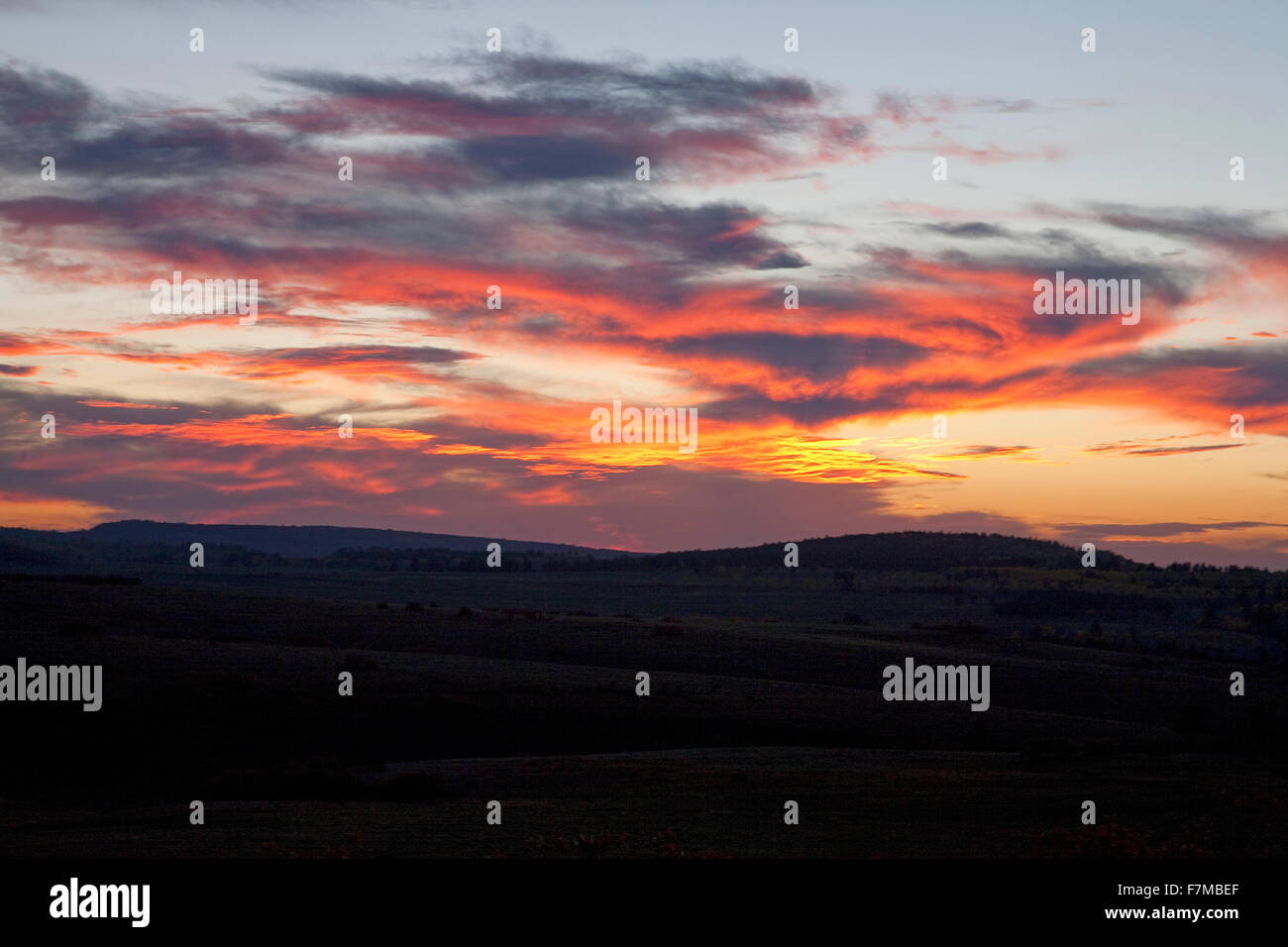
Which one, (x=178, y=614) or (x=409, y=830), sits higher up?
(x=178, y=614)

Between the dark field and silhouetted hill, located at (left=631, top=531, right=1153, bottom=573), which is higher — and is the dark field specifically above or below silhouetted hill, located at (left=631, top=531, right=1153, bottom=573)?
below

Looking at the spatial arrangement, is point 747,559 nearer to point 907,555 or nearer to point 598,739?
point 907,555

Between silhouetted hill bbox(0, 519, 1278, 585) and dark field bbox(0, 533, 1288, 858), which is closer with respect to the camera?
dark field bbox(0, 533, 1288, 858)

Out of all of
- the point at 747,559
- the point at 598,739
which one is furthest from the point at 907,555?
the point at 598,739

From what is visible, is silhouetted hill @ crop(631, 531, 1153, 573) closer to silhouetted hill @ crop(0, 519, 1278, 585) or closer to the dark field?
silhouetted hill @ crop(0, 519, 1278, 585)

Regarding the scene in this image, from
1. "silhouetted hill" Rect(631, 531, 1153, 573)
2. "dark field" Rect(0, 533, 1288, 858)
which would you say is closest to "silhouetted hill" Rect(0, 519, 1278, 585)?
"silhouetted hill" Rect(631, 531, 1153, 573)

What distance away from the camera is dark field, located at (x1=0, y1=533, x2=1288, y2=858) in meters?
17.7

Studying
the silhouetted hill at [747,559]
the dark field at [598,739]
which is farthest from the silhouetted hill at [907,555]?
the dark field at [598,739]

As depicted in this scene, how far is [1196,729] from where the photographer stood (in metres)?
38.7

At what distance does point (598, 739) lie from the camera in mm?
34688

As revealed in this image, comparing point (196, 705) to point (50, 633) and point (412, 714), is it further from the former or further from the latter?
point (50, 633)

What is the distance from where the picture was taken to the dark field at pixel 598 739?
696 inches
